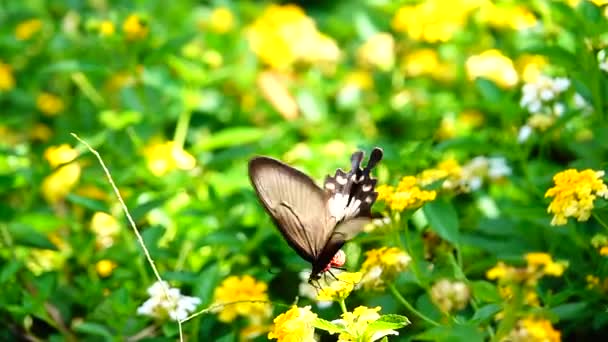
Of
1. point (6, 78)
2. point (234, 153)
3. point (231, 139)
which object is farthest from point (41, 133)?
point (234, 153)

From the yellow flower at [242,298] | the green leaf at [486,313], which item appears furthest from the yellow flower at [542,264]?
the yellow flower at [242,298]

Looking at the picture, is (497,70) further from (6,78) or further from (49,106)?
(6,78)

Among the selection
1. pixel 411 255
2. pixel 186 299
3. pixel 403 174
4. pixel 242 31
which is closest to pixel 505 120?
pixel 403 174

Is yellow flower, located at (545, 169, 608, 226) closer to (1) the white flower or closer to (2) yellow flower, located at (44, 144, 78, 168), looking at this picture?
(1) the white flower

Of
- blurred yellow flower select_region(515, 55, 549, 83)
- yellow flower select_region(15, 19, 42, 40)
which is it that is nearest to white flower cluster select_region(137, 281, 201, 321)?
blurred yellow flower select_region(515, 55, 549, 83)

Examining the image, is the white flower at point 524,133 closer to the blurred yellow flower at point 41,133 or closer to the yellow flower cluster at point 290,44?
the yellow flower cluster at point 290,44
